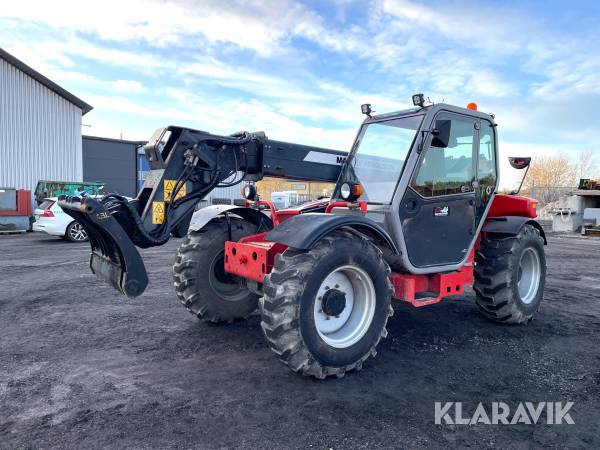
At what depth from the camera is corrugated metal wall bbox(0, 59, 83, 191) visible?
20734 millimetres

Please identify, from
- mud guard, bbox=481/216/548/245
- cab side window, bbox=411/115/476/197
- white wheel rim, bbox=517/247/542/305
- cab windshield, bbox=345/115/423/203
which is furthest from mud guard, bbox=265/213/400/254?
white wheel rim, bbox=517/247/542/305

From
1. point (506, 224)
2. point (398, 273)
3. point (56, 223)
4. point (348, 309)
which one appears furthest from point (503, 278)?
point (56, 223)

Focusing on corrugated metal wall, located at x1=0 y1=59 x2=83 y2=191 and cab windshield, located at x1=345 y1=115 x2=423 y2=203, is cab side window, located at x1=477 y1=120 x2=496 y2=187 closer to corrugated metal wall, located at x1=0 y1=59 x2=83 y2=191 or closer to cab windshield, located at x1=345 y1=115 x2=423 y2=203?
cab windshield, located at x1=345 y1=115 x2=423 y2=203

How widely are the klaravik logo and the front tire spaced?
33.0 inches

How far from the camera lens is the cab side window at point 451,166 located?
463 cm

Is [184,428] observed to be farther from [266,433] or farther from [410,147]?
[410,147]

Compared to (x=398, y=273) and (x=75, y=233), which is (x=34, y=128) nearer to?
(x=75, y=233)

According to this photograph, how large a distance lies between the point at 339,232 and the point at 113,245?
2005 millimetres

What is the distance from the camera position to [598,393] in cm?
361

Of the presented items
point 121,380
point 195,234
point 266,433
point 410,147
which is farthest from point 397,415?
point 195,234

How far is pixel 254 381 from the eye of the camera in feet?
12.1

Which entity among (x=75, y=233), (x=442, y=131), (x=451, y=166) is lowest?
(x=75, y=233)

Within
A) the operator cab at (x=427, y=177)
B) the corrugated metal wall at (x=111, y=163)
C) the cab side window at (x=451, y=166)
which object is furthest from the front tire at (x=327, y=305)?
the corrugated metal wall at (x=111, y=163)

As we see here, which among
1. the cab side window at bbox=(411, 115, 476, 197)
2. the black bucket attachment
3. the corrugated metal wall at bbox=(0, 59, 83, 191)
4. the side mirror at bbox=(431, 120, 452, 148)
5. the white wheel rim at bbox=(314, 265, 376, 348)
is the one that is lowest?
the white wheel rim at bbox=(314, 265, 376, 348)
